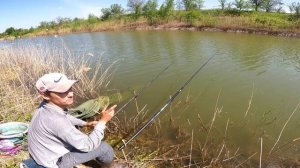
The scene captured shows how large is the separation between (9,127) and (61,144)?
7.30 ft

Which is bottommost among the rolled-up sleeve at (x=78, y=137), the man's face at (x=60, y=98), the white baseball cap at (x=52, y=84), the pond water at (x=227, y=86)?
the pond water at (x=227, y=86)

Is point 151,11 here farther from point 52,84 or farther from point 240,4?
point 52,84

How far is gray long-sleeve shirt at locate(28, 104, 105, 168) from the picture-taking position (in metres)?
2.81

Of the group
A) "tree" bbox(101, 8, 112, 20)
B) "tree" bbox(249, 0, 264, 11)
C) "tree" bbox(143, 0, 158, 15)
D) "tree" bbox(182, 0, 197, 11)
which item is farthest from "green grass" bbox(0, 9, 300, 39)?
"tree" bbox(101, 8, 112, 20)

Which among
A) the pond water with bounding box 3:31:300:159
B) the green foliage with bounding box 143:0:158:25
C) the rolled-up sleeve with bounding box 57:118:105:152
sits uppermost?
the green foliage with bounding box 143:0:158:25

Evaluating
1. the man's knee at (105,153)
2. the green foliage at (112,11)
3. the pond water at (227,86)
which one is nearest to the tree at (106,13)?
the green foliage at (112,11)

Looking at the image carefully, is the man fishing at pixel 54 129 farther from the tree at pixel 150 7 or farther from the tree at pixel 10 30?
the tree at pixel 10 30

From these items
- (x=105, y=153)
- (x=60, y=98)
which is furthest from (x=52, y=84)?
(x=105, y=153)

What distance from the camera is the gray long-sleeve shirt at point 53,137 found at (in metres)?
2.81

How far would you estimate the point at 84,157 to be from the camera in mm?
3422

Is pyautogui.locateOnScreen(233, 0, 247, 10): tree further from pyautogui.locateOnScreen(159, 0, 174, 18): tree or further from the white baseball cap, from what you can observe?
the white baseball cap

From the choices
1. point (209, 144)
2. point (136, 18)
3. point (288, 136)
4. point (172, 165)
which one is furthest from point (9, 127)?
point (136, 18)

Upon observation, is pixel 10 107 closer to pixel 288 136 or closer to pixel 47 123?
pixel 47 123

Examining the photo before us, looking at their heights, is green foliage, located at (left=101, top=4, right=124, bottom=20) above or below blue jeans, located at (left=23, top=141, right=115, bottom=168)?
above
